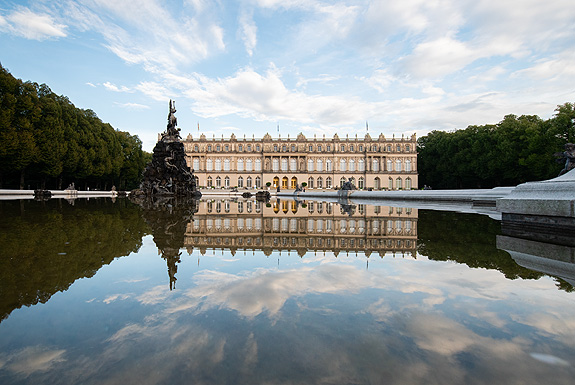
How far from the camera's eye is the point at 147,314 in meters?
1.93

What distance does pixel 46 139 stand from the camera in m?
29.0

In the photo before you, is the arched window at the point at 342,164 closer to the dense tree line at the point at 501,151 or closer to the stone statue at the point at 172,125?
the dense tree line at the point at 501,151

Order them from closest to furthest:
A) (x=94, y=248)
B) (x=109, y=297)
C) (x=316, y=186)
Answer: (x=109, y=297)
(x=94, y=248)
(x=316, y=186)

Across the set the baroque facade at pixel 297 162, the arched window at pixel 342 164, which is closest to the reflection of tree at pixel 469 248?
the baroque facade at pixel 297 162

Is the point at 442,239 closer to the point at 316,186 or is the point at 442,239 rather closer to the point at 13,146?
the point at 13,146

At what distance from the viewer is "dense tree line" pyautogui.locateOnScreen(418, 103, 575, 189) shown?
34062mm

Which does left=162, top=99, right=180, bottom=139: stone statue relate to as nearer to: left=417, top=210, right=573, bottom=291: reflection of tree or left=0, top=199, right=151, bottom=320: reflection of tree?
left=0, top=199, right=151, bottom=320: reflection of tree

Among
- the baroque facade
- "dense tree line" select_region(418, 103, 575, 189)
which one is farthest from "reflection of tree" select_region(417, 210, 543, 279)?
the baroque facade

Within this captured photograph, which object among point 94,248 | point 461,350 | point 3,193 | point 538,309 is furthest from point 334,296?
point 3,193

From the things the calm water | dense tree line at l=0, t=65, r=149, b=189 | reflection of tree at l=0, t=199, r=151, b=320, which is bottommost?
the calm water

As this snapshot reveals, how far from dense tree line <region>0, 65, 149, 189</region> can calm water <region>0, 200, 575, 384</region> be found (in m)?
28.7

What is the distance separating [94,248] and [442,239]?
14.8 feet

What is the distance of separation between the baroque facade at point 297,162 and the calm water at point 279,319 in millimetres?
64050

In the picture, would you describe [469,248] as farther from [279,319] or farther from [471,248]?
[279,319]
